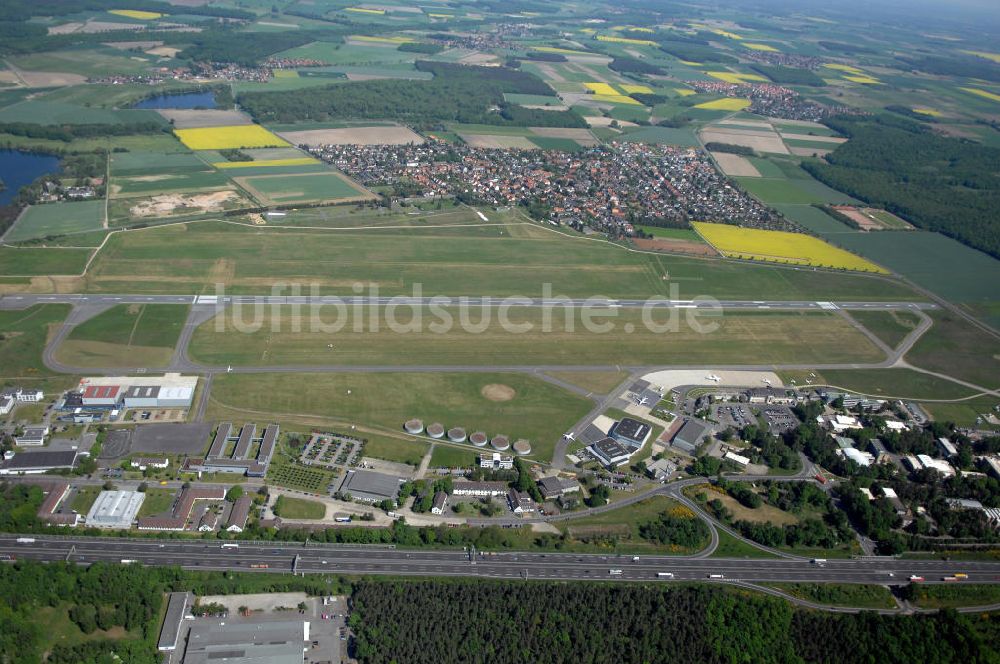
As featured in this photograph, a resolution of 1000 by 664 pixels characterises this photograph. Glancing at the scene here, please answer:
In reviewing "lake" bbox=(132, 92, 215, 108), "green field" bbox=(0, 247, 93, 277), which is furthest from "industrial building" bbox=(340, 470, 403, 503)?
"lake" bbox=(132, 92, 215, 108)

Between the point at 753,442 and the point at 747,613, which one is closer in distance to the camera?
the point at 747,613

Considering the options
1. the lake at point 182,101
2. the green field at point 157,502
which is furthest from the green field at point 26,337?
the lake at point 182,101

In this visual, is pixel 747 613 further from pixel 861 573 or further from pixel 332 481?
pixel 332 481

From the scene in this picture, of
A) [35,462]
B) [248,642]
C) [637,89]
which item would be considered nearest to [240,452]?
[35,462]

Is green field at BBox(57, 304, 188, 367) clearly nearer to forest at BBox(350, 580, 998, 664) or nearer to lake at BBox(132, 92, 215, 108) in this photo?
forest at BBox(350, 580, 998, 664)

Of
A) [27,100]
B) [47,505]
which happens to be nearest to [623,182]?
[47,505]

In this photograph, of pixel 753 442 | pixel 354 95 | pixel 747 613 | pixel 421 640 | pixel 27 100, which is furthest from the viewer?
pixel 354 95

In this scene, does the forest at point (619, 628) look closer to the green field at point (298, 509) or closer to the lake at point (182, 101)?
the green field at point (298, 509)
